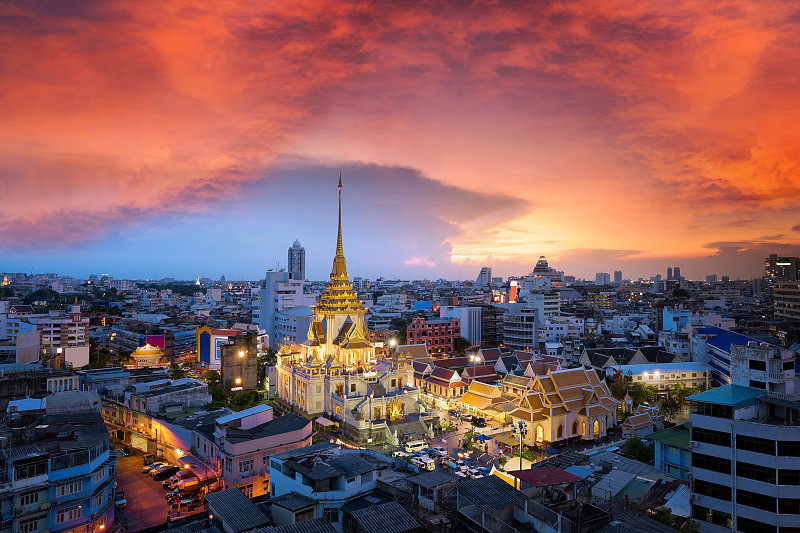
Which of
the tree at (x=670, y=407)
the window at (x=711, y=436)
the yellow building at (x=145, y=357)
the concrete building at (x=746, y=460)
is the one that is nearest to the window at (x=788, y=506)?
the concrete building at (x=746, y=460)

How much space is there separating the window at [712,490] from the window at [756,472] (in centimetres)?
76

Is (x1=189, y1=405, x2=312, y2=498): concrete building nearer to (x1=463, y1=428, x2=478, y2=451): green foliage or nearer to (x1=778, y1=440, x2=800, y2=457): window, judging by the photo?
→ (x1=463, y1=428, x2=478, y2=451): green foliage

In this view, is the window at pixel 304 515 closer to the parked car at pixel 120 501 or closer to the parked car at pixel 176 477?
the parked car at pixel 120 501

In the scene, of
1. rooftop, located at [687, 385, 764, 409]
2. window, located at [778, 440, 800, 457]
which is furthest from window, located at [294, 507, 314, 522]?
window, located at [778, 440, 800, 457]

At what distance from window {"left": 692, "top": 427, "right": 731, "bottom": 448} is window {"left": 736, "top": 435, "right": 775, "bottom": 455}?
A: 1.11 feet

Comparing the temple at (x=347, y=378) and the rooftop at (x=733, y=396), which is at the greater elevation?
the rooftop at (x=733, y=396)

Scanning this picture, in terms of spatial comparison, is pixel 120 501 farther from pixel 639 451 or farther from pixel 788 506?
pixel 788 506

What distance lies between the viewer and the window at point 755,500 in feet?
55.3

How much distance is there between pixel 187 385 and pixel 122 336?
3562cm

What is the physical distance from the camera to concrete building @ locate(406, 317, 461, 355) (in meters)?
60.5

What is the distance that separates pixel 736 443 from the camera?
1767 centimetres

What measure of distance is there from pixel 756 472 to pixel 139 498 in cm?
2615

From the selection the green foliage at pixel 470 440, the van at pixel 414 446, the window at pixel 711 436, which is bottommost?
the van at pixel 414 446

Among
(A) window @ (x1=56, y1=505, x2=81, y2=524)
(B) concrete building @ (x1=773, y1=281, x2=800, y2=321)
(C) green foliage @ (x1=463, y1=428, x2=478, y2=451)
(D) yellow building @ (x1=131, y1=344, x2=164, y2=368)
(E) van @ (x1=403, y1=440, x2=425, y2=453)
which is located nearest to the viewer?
(A) window @ (x1=56, y1=505, x2=81, y2=524)
